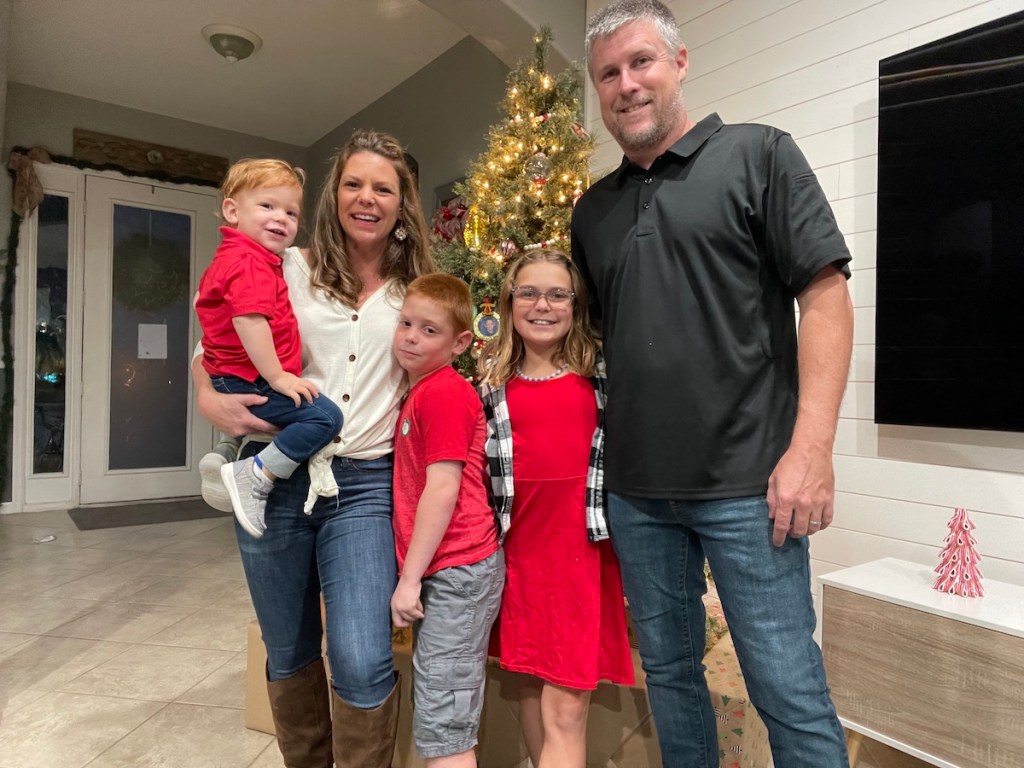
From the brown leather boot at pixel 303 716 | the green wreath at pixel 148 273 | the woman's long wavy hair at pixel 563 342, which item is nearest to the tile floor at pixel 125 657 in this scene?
the brown leather boot at pixel 303 716

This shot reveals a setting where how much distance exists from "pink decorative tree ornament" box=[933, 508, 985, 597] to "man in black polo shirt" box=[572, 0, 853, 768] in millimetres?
727

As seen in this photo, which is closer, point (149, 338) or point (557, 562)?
point (557, 562)

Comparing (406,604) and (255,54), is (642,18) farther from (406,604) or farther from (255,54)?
(255,54)

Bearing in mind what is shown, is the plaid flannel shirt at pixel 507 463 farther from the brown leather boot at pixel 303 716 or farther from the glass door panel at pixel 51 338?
the glass door panel at pixel 51 338

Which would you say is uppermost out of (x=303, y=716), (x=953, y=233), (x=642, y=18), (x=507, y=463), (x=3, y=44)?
(x=3, y=44)

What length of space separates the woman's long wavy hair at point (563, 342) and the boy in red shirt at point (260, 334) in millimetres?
419

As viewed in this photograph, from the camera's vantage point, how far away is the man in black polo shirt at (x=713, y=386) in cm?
110

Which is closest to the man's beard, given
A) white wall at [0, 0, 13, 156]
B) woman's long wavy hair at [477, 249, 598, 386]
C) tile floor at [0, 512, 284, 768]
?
woman's long wavy hair at [477, 249, 598, 386]

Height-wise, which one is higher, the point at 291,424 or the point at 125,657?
the point at 291,424

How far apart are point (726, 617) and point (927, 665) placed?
724 millimetres

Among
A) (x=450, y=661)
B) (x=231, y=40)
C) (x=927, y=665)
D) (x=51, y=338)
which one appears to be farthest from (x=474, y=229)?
(x=51, y=338)

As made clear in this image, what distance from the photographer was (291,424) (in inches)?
50.2

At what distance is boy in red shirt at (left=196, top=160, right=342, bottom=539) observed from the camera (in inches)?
49.4

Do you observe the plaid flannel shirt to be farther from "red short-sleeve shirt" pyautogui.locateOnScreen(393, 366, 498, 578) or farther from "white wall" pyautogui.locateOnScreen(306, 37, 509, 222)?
"white wall" pyautogui.locateOnScreen(306, 37, 509, 222)
